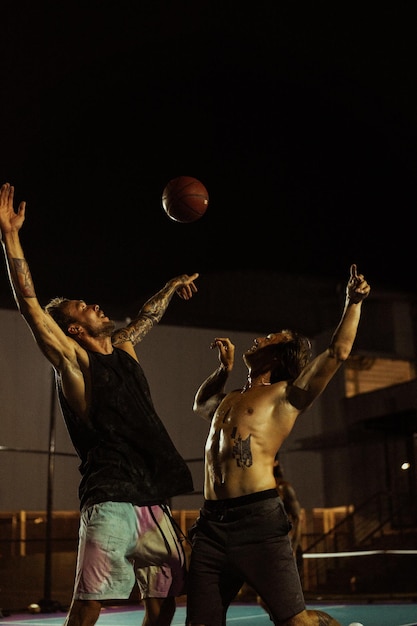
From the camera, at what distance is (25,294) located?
4125 mm

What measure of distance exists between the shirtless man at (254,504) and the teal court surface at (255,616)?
4500 mm

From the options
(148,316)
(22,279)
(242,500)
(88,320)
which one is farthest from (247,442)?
(22,279)

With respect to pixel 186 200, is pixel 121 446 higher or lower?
lower

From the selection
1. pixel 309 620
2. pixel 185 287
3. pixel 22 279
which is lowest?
pixel 309 620

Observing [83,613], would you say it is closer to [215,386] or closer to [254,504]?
[254,504]

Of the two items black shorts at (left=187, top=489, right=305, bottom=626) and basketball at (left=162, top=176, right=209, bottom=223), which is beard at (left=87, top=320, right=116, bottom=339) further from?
basketball at (left=162, top=176, right=209, bottom=223)

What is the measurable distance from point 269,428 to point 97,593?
123cm

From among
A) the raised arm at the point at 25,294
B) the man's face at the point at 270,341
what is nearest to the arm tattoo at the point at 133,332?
the raised arm at the point at 25,294

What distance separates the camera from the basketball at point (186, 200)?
5.64 m

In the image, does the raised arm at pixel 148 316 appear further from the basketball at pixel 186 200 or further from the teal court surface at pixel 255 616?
the teal court surface at pixel 255 616

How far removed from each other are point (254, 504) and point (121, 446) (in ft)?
2.54

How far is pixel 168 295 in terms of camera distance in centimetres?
538

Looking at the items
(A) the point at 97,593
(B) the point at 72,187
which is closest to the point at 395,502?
(B) the point at 72,187

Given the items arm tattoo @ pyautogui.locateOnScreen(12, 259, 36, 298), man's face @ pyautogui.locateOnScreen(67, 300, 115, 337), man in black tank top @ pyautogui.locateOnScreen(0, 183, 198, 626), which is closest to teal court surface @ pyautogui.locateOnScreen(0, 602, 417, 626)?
man in black tank top @ pyautogui.locateOnScreen(0, 183, 198, 626)
